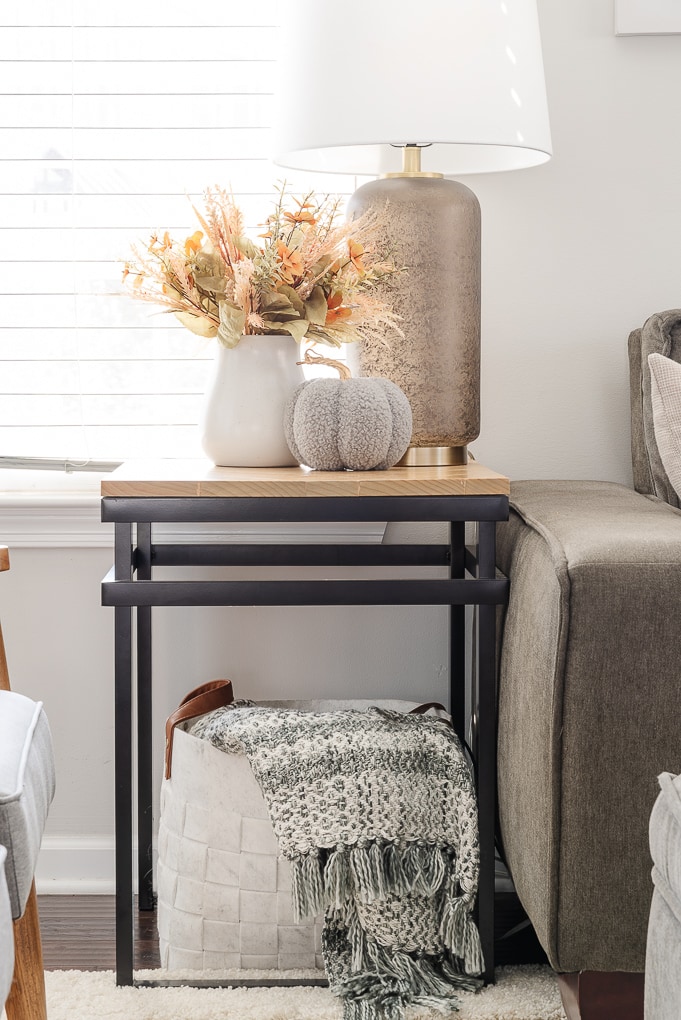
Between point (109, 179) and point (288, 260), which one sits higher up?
point (109, 179)

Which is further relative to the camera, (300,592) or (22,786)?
(300,592)

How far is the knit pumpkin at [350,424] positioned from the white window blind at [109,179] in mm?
473

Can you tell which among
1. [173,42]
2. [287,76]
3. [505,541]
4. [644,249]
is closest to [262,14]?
[173,42]

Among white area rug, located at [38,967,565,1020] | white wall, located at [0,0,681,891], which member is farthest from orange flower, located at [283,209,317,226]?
white area rug, located at [38,967,565,1020]

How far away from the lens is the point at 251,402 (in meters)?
1.42

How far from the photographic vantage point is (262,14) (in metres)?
1.74

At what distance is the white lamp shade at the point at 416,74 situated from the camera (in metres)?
1.33

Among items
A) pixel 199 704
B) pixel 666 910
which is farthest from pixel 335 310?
pixel 666 910

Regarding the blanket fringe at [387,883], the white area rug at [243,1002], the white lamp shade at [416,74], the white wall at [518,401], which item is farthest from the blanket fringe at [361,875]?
the white lamp shade at [416,74]

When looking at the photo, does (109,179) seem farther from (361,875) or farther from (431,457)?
(361,875)

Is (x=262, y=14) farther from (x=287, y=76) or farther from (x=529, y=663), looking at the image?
(x=529, y=663)

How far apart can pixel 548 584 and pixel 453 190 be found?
0.63 metres

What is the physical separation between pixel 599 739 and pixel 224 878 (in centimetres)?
60

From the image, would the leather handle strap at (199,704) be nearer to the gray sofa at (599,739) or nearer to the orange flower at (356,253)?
the gray sofa at (599,739)
